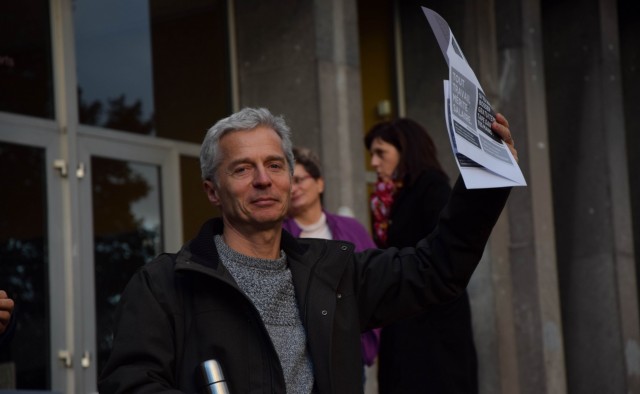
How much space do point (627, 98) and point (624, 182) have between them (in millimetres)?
1845

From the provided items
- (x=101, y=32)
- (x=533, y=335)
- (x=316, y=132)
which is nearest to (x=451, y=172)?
(x=533, y=335)

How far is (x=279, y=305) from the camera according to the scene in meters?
3.30

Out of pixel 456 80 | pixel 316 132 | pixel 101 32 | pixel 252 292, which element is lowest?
pixel 252 292

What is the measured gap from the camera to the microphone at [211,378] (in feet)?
9.63

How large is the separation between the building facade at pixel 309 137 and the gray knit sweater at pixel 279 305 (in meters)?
4.07

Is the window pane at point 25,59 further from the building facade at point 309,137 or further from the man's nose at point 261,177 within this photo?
the man's nose at point 261,177

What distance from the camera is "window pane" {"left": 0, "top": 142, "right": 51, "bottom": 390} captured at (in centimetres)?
712

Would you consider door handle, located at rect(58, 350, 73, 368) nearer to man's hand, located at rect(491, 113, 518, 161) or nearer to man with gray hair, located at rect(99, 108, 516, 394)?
man with gray hair, located at rect(99, 108, 516, 394)

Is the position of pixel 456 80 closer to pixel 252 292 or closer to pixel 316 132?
pixel 252 292

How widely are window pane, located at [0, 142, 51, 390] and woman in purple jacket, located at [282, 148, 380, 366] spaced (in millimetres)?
1764

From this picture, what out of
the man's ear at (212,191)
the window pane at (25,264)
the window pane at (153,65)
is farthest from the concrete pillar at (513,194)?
the man's ear at (212,191)

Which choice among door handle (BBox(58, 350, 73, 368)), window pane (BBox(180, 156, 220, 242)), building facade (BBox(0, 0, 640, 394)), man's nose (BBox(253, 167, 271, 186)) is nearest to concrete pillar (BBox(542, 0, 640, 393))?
building facade (BBox(0, 0, 640, 394))

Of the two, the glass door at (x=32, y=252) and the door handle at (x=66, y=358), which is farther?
the door handle at (x=66, y=358)

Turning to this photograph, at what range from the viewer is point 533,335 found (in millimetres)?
10805
